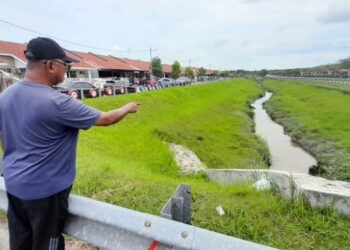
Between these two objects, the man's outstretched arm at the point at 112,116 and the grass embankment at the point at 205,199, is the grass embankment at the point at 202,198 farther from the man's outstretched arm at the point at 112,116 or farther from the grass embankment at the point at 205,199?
the man's outstretched arm at the point at 112,116

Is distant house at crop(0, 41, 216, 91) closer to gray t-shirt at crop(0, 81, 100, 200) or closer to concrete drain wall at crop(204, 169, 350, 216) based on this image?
concrete drain wall at crop(204, 169, 350, 216)

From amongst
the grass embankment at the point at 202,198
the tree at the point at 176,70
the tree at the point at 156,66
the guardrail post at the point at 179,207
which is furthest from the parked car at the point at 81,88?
the tree at the point at 176,70

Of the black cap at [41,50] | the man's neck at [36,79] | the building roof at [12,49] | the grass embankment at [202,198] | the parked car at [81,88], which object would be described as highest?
the building roof at [12,49]

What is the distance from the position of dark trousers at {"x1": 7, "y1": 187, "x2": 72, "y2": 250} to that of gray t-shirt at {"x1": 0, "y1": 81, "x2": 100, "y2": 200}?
2.9 inches

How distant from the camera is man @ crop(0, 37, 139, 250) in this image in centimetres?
209

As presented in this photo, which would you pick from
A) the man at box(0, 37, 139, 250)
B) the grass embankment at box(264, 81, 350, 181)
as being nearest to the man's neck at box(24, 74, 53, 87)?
the man at box(0, 37, 139, 250)

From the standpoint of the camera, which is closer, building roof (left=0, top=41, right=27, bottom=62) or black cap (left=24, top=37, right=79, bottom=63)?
black cap (left=24, top=37, right=79, bottom=63)

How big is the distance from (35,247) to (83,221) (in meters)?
0.34

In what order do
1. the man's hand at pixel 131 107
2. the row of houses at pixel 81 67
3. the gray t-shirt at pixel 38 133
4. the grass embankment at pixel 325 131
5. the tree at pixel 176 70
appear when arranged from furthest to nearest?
the tree at pixel 176 70 < the row of houses at pixel 81 67 < the grass embankment at pixel 325 131 < the man's hand at pixel 131 107 < the gray t-shirt at pixel 38 133

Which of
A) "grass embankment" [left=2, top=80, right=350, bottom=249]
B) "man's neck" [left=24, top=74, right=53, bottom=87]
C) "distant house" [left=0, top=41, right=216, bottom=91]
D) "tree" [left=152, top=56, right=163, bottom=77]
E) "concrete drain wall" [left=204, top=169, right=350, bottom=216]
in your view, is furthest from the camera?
"tree" [left=152, top=56, right=163, bottom=77]

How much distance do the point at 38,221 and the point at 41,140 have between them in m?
0.54

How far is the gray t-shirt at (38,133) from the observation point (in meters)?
2.07

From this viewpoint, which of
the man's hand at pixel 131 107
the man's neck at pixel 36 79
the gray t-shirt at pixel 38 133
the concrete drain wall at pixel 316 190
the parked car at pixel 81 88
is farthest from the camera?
the parked car at pixel 81 88

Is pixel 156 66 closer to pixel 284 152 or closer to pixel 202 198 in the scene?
pixel 284 152
